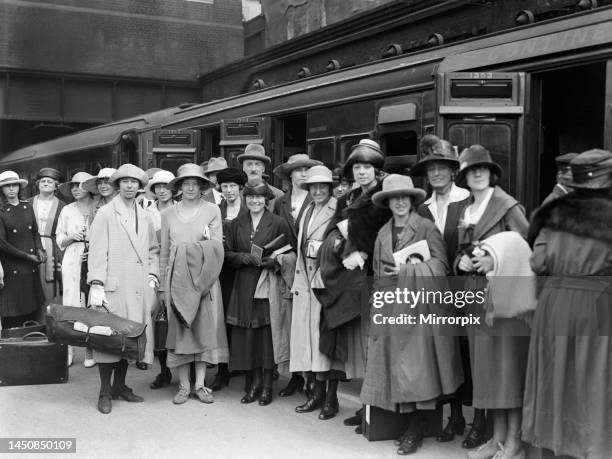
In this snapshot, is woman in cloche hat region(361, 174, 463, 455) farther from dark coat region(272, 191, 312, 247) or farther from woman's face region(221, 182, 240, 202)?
woman's face region(221, 182, 240, 202)

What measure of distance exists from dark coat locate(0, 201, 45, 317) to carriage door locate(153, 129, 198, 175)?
388cm

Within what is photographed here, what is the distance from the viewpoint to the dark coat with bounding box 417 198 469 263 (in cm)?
493

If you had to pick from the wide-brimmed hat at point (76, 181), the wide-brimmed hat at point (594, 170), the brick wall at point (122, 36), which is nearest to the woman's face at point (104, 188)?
the wide-brimmed hat at point (76, 181)

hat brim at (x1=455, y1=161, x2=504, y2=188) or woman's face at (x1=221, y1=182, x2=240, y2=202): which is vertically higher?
hat brim at (x1=455, y1=161, x2=504, y2=188)

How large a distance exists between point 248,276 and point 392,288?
1.73 m

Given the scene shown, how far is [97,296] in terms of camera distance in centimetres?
581

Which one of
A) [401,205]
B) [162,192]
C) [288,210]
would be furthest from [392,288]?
[162,192]

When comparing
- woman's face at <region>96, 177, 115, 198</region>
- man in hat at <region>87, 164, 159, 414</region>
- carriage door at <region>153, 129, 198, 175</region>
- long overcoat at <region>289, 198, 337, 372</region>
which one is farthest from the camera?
carriage door at <region>153, 129, 198, 175</region>

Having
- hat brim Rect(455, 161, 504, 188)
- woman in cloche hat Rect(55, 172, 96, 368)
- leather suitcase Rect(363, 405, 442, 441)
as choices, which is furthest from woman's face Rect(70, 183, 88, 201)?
hat brim Rect(455, 161, 504, 188)

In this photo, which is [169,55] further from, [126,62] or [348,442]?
[348,442]

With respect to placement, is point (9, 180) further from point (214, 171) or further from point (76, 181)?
point (214, 171)

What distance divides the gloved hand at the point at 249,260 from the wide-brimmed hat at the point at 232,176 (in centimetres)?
79

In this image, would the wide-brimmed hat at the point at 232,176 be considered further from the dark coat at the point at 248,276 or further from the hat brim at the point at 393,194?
the hat brim at the point at 393,194

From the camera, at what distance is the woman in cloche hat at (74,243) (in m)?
7.41
